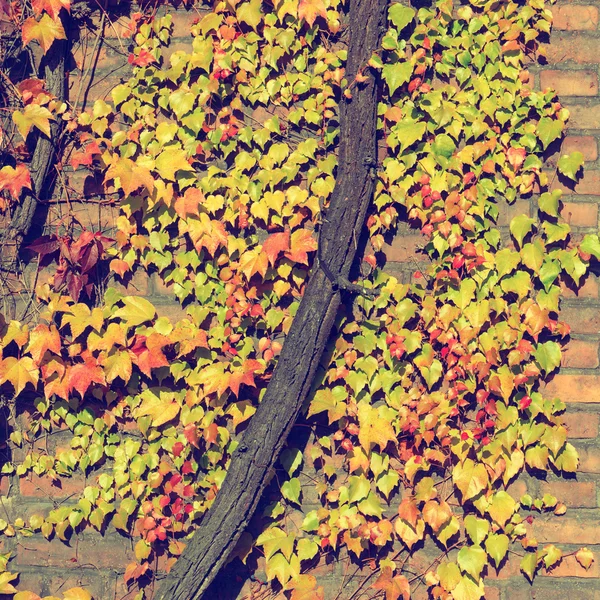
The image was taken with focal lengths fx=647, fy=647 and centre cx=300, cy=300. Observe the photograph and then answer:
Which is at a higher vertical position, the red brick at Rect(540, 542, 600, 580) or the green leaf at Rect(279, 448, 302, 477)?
the green leaf at Rect(279, 448, 302, 477)

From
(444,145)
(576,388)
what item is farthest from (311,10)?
(576,388)

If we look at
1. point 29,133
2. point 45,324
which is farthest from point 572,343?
point 29,133

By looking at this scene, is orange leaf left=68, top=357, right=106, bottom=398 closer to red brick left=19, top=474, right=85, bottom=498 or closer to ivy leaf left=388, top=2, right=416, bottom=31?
red brick left=19, top=474, right=85, bottom=498

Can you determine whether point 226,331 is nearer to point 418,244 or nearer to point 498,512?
point 418,244

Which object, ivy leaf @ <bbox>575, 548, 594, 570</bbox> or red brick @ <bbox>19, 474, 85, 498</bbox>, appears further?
red brick @ <bbox>19, 474, 85, 498</bbox>

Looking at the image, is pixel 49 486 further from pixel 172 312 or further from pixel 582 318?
pixel 582 318

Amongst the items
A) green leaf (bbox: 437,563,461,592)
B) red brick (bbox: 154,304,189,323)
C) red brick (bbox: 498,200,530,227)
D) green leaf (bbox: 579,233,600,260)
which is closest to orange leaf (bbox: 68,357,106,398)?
red brick (bbox: 154,304,189,323)
